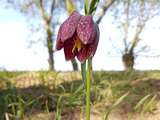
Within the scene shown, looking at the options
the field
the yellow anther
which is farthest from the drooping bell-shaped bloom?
the field

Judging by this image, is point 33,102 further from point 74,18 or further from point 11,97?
point 74,18

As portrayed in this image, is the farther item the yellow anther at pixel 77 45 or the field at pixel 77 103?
the field at pixel 77 103

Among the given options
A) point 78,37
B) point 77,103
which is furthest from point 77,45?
point 77,103

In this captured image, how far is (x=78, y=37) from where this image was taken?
1.41m

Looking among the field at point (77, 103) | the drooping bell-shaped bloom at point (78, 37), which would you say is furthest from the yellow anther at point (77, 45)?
the field at point (77, 103)

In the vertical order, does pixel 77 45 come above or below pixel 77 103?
above

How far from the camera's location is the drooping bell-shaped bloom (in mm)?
1394

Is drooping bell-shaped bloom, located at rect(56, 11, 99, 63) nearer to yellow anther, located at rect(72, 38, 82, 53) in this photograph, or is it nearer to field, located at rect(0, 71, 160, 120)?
yellow anther, located at rect(72, 38, 82, 53)

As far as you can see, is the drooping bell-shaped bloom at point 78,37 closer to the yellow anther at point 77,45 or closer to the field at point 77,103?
the yellow anther at point 77,45

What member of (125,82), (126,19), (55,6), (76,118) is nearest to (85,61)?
(76,118)

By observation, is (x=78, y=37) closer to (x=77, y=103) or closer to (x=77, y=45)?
(x=77, y=45)

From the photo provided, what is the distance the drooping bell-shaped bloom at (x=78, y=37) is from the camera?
54.9 inches

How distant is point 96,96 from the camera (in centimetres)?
325

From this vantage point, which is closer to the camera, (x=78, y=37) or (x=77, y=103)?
(x=78, y=37)
